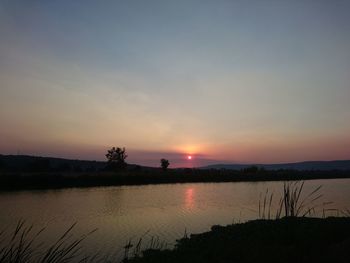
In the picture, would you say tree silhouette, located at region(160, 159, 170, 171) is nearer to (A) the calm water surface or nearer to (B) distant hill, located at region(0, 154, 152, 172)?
(B) distant hill, located at region(0, 154, 152, 172)

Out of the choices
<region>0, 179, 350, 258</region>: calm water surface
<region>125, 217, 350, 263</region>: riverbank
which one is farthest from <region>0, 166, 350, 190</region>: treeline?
<region>125, 217, 350, 263</region>: riverbank

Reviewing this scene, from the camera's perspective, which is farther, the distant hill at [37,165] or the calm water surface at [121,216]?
the distant hill at [37,165]

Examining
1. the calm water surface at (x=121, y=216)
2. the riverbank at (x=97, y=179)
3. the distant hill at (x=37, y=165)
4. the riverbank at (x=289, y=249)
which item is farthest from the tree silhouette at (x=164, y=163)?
the riverbank at (x=289, y=249)

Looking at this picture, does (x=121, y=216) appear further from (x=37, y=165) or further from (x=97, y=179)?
(x=37, y=165)

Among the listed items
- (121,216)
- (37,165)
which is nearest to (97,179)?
(37,165)

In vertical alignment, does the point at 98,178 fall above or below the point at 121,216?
above

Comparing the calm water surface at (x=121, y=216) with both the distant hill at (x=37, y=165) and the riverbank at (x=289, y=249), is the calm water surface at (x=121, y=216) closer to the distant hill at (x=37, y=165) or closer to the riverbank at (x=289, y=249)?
the riverbank at (x=289, y=249)

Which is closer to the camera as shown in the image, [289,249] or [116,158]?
[289,249]

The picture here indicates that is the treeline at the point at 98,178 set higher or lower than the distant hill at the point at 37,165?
lower

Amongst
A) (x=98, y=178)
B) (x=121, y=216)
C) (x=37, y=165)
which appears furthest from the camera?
(x=37, y=165)

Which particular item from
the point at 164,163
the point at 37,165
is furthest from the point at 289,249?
the point at 164,163

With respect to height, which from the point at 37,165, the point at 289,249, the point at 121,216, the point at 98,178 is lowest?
the point at 121,216

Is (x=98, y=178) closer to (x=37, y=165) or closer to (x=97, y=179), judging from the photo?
(x=97, y=179)

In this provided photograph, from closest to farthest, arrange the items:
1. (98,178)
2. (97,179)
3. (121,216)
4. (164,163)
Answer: (121,216)
(97,179)
(98,178)
(164,163)
